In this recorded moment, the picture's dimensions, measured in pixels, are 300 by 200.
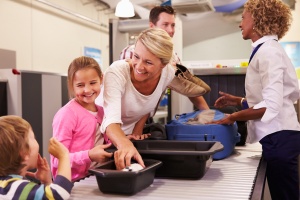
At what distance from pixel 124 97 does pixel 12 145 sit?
2.15 ft

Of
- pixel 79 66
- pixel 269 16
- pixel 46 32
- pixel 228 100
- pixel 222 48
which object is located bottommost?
pixel 228 100

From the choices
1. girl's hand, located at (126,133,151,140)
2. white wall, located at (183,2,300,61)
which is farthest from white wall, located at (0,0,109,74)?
girl's hand, located at (126,133,151,140)

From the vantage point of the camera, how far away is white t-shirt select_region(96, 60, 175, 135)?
1393mm

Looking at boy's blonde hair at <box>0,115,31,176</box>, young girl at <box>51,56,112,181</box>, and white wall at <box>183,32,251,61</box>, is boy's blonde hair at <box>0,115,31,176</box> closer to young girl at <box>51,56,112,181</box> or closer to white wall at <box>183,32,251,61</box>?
young girl at <box>51,56,112,181</box>

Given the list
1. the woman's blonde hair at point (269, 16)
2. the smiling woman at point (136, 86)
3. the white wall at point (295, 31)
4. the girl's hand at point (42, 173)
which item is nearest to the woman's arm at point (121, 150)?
the smiling woman at point (136, 86)

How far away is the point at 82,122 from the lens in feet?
4.73

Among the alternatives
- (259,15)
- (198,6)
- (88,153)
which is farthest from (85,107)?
(198,6)

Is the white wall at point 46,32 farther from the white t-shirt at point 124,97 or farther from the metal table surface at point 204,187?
the metal table surface at point 204,187

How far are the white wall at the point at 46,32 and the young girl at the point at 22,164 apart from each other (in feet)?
11.7

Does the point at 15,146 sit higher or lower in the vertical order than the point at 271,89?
lower

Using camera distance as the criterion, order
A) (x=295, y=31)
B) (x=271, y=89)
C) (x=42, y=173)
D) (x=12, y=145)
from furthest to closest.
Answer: (x=295, y=31) < (x=271, y=89) < (x=42, y=173) < (x=12, y=145)

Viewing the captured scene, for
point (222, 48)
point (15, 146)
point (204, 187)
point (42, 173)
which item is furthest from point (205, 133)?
point (222, 48)

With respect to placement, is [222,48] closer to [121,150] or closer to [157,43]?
[157,43]

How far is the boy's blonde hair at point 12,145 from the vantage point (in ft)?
3.08
